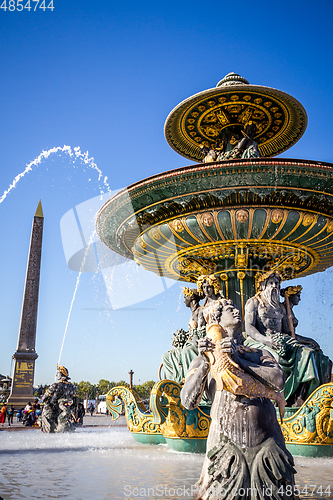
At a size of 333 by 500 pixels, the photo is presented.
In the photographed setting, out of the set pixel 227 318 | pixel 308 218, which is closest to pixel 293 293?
pixel 308 218

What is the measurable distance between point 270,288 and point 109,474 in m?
4.06

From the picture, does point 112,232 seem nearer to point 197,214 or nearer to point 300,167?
point 197,214

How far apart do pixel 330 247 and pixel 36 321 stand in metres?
22.6

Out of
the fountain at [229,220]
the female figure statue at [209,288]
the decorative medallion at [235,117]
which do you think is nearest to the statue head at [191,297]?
the fountain at [229,220]

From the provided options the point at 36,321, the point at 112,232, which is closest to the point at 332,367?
the point at 112,232

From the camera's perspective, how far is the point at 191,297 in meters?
8.28

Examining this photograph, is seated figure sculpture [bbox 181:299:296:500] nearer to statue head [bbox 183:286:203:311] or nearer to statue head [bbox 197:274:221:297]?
statue head [bbox 197:274:221:297]

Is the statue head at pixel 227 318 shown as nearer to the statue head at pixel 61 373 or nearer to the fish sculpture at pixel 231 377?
the fish sculpture at pixel 231 377

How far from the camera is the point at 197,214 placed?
7.08 metres

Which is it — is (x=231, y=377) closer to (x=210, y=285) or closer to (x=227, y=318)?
(x=227, y=318)

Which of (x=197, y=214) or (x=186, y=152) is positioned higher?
(x=186, y=152)

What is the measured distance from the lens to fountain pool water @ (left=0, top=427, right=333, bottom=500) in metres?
3.36

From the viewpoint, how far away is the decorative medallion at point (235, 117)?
26.5ft

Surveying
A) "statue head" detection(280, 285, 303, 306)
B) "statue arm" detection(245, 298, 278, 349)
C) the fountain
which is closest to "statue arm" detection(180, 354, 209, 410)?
the fountain
